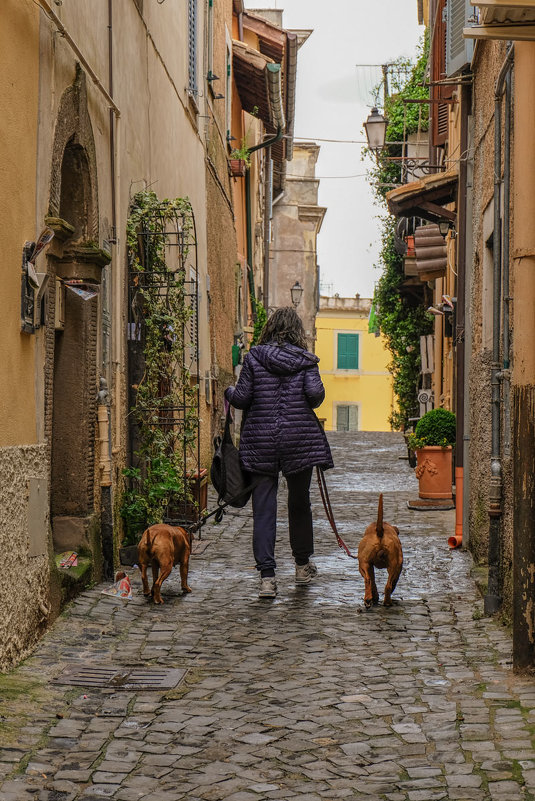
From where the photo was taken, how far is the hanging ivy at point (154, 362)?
9.20 m

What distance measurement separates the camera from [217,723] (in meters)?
4.88

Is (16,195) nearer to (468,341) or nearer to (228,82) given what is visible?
(468,341)

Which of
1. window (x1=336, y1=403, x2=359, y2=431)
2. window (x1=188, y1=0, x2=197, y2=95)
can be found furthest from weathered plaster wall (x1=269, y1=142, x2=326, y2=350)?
window (x1=188, y1=0, x2=197, y2=95)

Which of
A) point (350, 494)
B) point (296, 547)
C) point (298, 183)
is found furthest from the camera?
point (298, 183)

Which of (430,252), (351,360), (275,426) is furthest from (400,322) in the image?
(351,360)

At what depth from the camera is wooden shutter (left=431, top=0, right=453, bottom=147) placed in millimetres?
15431

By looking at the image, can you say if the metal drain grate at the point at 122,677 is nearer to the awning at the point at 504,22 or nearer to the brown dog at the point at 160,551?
the brown dog at the point at 160,551

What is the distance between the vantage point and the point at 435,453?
13.7 metres

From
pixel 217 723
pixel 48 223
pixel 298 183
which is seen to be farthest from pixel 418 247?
pixel 298 183

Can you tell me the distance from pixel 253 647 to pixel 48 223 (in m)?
2.57

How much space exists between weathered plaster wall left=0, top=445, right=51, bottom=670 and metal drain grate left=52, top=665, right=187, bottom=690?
285 millimetres

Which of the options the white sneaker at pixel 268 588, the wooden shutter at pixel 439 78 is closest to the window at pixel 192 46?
the wooden shutter at pixel 439 78

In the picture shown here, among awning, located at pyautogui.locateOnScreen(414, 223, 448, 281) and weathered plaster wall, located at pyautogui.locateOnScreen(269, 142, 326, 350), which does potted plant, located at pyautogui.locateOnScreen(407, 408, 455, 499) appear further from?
weathered plaster wall, located at pyautogui.locateOnScreen(269, 142, 326, 350)

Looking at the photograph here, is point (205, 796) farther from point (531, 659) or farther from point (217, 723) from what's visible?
point (531, 659)
